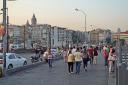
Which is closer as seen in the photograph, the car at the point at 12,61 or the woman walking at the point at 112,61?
the woman walking at the point at 112,61

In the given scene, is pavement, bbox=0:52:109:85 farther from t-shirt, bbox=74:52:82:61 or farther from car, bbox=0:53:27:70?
car, bbox=0:53:27:70

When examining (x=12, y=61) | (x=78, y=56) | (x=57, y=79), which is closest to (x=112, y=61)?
(x=78, y=56)

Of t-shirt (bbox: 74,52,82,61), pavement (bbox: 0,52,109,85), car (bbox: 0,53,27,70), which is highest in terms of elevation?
t-shirt (bbox: 74,52,82,61)

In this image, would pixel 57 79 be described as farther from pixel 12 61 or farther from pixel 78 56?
pixel 12 61

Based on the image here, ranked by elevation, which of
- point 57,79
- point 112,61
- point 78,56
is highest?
point 78,56

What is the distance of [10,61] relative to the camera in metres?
28.3

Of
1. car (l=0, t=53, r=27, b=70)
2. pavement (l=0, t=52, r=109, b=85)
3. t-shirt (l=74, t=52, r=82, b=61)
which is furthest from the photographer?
car (l=0, t=53, r=27, b=70)

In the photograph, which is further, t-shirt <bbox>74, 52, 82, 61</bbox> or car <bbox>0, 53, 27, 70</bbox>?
car <bbox>0, 53, 27, 70</bbox>

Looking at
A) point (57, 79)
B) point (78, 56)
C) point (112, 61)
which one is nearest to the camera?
point (57, 79)

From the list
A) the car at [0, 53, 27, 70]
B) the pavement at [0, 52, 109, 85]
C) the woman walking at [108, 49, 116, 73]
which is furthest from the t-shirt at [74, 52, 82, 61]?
the car at [0, 53, 27, 70]

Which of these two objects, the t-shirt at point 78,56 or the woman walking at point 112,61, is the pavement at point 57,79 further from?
the t-shirt at point 78,56

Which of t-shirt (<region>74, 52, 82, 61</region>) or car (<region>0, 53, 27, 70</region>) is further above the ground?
t-shirt (<region>74, 52, 82, 61</region>)

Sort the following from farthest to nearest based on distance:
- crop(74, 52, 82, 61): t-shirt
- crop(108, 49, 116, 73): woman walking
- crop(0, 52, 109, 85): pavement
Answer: crop(74, 52, 82, 61): t-shirt < crop(108, 49, 116, 73): woman walking < crop(0, 52, 109, 85): pavement

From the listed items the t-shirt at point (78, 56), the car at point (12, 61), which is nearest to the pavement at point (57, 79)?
the t-shirt at point (78, 56)
